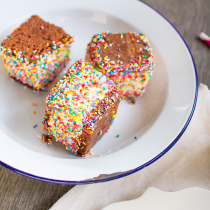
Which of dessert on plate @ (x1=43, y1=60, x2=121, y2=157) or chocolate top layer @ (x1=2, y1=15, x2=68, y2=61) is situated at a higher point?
chocolate top layer @ (x1=2, y1=15, x2=68, y2=61)

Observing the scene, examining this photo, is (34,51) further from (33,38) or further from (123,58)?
(123,58)

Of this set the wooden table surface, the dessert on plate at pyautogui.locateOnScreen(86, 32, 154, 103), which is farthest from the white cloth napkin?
the dessert on plate at pyautogui.locateOnScreen(86, 32, 154, 103)

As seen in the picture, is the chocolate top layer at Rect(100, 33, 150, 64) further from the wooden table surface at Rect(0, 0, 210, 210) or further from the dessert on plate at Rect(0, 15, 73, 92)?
the wooden table surface at Rect(0, 0, 210, 210)

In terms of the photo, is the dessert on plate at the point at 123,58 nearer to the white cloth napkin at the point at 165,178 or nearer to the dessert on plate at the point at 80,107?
the dessert on plate at the point at 80,107

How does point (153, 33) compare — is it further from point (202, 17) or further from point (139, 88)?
point (202, 17)

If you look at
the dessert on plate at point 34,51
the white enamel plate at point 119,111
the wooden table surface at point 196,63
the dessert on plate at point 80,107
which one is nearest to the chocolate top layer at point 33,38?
the dessert on plate at point 34,51
